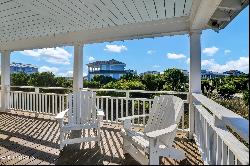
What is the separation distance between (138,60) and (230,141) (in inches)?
2355

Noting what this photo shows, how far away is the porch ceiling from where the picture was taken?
3904mm

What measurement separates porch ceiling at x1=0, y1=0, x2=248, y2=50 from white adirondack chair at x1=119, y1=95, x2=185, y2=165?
147 centimetres

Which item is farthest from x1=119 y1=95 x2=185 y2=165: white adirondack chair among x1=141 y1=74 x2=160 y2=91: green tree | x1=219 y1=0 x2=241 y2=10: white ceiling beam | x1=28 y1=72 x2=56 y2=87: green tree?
x1=28 y1=72 x2=56 y2=87: green tree

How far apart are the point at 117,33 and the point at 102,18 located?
0.88 metres

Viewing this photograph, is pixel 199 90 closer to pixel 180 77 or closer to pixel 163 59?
pixel 180 77

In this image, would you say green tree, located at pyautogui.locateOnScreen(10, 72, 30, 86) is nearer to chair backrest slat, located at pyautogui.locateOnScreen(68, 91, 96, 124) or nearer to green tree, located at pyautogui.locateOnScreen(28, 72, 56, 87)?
green tree, located at pyautogui.locateOnScreen(28, 72, 56, 87)

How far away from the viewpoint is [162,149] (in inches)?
118

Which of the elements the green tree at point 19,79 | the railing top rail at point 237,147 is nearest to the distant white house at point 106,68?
the green tree at point 19,79

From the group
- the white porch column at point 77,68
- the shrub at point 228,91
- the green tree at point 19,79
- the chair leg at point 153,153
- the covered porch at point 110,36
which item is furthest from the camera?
the green tree at point 19,79

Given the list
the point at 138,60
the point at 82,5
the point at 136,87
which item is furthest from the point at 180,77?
the point at 138,60

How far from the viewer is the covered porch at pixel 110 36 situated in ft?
10.7

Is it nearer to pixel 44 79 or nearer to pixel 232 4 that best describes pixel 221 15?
pixel 232 4

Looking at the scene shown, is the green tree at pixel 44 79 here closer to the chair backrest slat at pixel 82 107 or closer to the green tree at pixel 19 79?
the green tree at pixel 19 79

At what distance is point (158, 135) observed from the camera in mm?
2783
